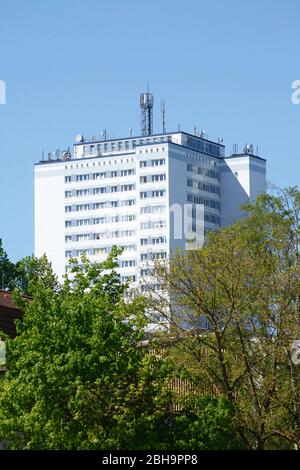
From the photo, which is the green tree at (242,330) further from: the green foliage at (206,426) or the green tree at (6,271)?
the green tree at (6,271)

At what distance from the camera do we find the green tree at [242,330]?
44.3 meters

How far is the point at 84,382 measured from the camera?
4194 cm

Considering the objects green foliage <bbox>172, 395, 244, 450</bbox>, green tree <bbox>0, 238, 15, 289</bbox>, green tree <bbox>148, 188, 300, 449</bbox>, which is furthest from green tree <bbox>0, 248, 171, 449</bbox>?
green tree <bbox>0, 238, 15, 289</bbox>

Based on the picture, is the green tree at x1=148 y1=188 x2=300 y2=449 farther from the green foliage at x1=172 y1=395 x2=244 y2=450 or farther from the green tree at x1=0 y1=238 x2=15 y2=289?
the green tree at x1=0 y1=238 x2=15 y2=289

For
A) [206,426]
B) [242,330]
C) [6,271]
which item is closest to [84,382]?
[206,426]

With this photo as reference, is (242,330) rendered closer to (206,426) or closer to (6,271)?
(206,426)

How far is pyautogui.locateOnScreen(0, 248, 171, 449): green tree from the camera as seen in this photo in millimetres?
→ 41406

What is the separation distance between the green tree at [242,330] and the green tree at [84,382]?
173 cm

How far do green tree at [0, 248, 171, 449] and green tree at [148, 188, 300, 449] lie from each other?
Answer: 68.0 inches

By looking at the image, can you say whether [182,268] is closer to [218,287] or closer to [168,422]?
[218,287]

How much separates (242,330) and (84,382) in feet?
20.7
